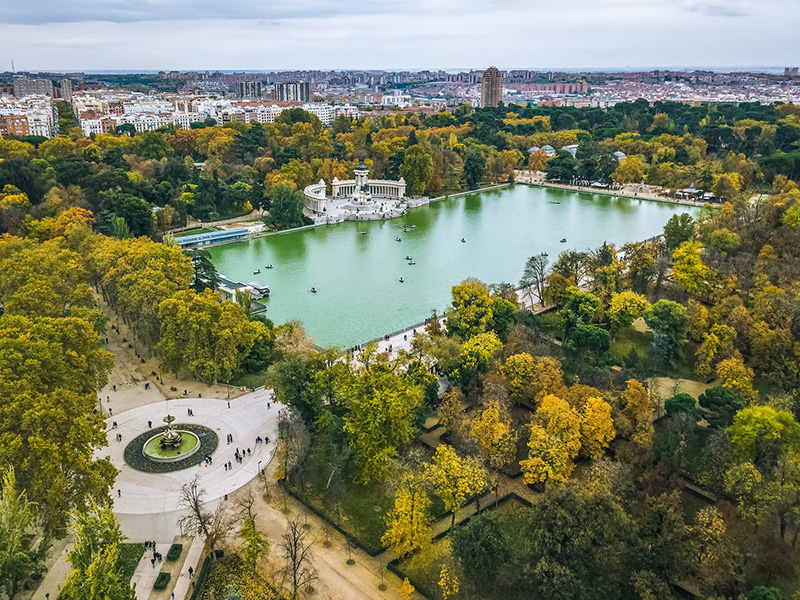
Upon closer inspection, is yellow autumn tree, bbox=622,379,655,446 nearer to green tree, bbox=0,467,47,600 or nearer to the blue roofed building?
green tree, bbox=0,467,47,600

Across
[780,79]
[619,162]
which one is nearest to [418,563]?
[619,162]

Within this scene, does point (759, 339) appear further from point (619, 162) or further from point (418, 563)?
point (619, 162)

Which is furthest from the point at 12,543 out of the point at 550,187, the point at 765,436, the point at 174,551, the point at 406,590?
the point at 550,187

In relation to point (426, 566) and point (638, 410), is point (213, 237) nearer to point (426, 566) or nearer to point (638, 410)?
point (638, 410)

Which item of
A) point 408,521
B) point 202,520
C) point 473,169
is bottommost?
point 202,520

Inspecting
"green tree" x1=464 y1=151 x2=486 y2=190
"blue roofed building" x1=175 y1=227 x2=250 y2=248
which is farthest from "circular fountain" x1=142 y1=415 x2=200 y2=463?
"green tree" x1=464 y1=151 x2=486 y2=190

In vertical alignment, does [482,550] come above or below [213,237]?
below

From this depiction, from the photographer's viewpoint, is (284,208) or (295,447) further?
(284,208)

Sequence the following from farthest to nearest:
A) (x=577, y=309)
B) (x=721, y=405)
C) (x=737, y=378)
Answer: (x=577, y=309) < (x=737, y=378) < (x=721, y=405)
